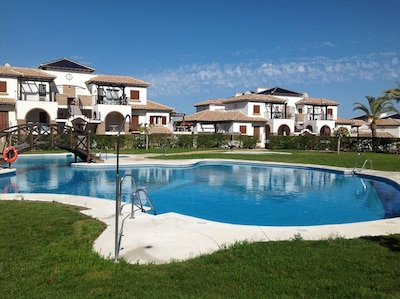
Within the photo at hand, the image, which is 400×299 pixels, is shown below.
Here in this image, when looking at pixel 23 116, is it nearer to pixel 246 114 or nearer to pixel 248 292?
pixel 246 114

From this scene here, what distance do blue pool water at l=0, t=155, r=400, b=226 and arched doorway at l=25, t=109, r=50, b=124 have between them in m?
15.8

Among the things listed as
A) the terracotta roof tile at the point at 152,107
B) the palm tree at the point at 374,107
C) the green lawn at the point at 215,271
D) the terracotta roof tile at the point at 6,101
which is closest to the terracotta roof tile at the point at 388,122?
the palm tree at the point at 374,107

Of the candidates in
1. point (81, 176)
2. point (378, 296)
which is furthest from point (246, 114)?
point (378, 296)

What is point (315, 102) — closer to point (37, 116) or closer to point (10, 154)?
point (37, 116)

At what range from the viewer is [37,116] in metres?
37.0

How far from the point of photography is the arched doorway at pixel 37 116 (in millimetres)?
36222

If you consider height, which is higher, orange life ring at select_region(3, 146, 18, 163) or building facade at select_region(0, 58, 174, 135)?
building facade at select_region(0, 58, 174, 135)

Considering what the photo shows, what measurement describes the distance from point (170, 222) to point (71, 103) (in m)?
35.1

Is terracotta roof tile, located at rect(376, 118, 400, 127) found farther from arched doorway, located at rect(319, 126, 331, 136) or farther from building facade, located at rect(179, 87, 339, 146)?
arched doorway, located at rect(319, 126, 331, 136)

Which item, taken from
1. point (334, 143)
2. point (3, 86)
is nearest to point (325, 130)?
point (334, 143)

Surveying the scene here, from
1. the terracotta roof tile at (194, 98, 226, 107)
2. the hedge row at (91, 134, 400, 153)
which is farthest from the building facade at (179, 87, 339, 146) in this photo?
the hedge row at (91, 134, 400, 153)

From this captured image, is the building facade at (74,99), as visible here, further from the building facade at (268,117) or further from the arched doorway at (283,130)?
the arched doorway at (283,130)

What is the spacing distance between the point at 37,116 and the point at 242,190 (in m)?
29.5

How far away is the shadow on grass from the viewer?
589 centimetres
